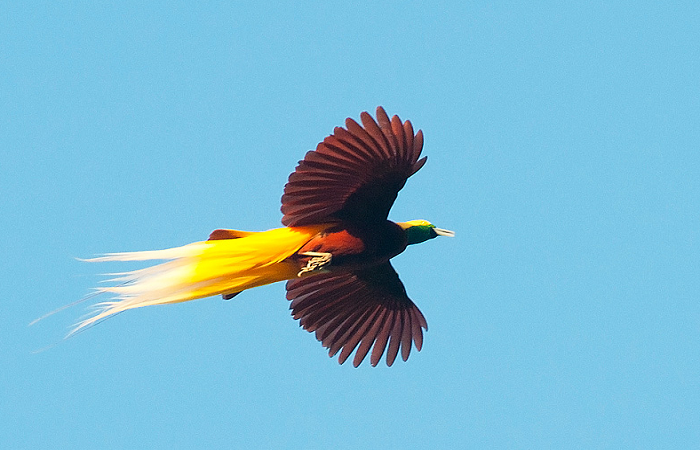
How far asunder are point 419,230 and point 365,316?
0.83 meters

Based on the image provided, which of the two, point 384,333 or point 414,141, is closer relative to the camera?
point 414,141

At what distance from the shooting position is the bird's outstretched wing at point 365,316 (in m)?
9.63

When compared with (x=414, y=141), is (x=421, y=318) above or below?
below

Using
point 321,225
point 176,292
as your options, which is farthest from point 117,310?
point 321,225

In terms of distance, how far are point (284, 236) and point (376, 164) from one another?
35.2 inches

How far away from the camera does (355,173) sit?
8.53m

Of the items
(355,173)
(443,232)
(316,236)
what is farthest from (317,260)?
(443,232)

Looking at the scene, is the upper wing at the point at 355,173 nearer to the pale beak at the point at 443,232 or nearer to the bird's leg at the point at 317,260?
the bird's leg at the point at 317,260

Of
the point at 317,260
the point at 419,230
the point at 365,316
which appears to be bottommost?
the point at 365,316

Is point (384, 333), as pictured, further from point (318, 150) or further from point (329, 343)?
point (318, 150)

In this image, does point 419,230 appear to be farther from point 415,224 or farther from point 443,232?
point 443,232

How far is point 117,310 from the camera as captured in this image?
857 cm

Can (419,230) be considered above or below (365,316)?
above

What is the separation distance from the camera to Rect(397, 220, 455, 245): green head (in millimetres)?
9578
